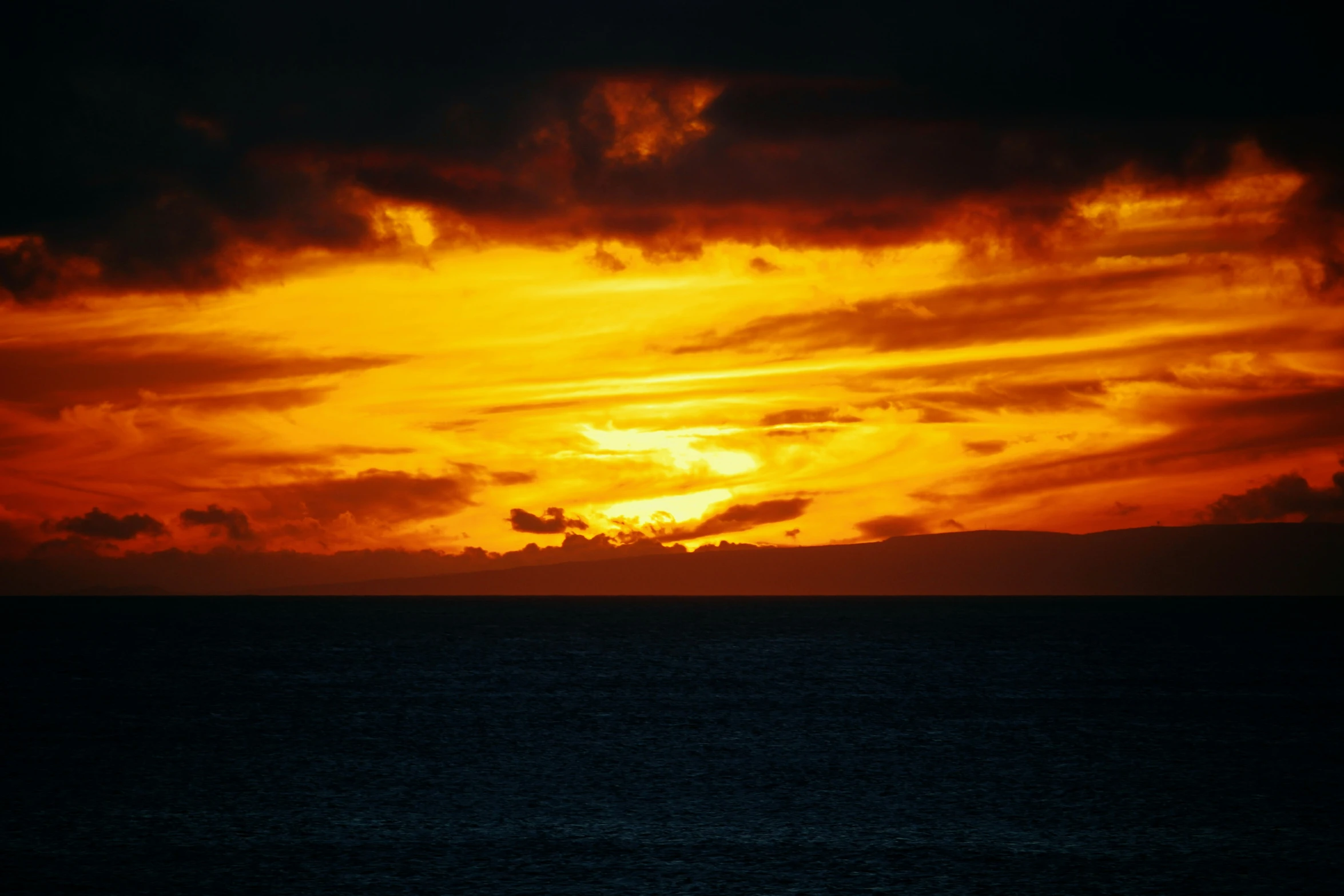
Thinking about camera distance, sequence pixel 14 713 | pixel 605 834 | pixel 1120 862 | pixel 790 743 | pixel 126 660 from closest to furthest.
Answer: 1. pixel 1120 862
2. pixel 605 834
3. pixel 790 743
4. pixel 14 713
5. pixel 126 660

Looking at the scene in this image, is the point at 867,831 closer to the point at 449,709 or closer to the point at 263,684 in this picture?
the point at 449,709

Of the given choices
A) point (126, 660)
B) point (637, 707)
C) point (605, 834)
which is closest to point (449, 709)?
point (637, 707)

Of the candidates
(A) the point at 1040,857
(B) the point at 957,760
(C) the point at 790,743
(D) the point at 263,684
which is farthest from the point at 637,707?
(A) the point at 1040,857

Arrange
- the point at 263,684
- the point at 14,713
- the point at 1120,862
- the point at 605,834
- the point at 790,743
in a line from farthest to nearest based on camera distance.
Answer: the point at 263,684, the point at 14,713, the point at 790,743, the point at 605,834, the point at 1120,862

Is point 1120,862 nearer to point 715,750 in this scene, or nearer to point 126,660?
point 715,750

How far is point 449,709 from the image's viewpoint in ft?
311

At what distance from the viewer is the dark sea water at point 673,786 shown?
44469mm

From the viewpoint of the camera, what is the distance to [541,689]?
112 meters

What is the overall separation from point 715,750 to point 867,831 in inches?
892

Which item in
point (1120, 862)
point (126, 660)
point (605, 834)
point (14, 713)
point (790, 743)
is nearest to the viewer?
point (1120, 862)

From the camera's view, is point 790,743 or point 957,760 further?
point 790,743

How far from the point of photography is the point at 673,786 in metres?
61.4

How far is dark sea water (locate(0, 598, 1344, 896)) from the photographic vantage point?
1751 inches

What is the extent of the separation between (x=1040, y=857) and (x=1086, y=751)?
92.6 feet
